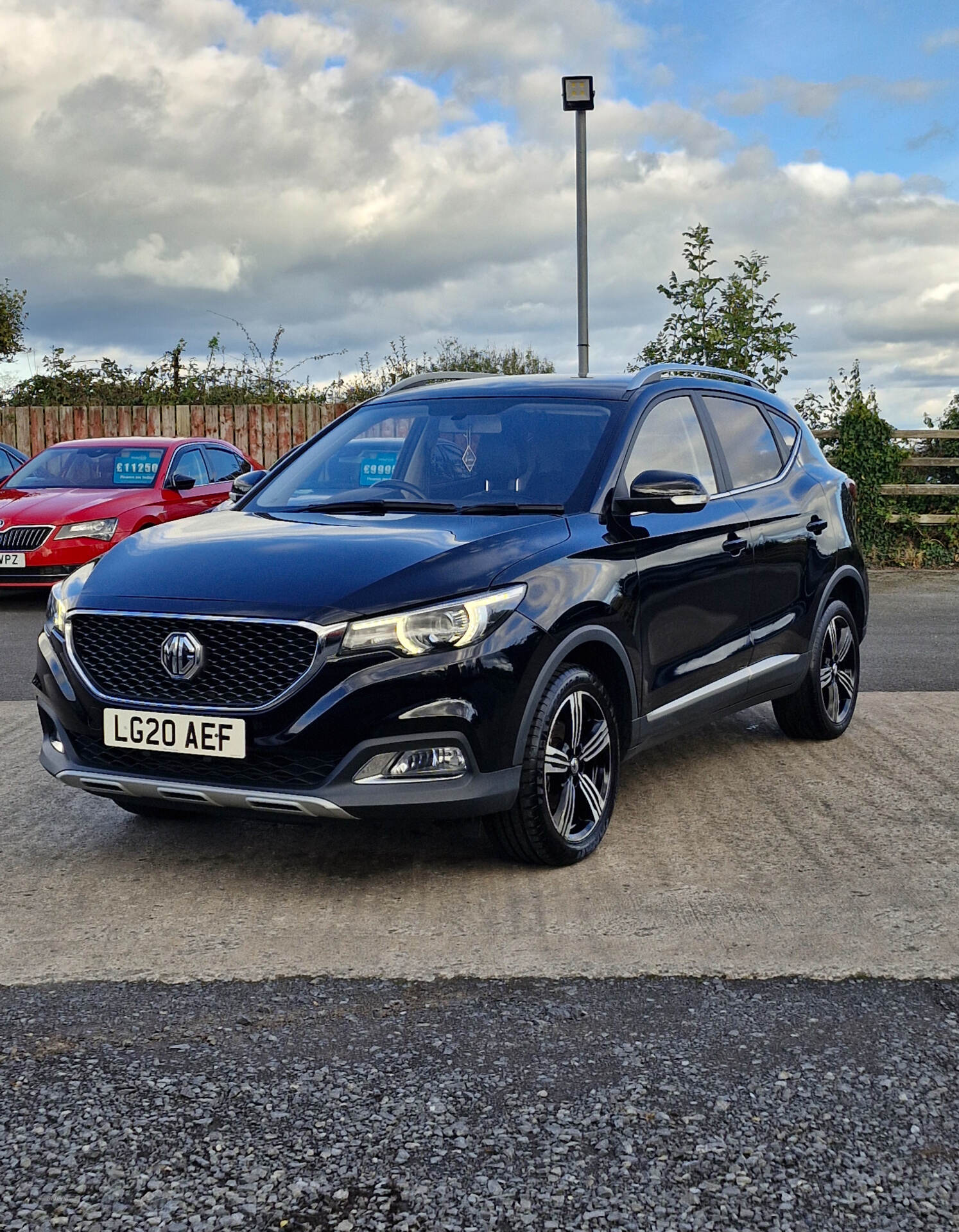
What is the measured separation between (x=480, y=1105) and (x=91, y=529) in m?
11.2

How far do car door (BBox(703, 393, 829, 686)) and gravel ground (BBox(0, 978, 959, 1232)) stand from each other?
2.65m

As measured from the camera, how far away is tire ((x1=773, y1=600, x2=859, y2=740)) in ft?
22.7

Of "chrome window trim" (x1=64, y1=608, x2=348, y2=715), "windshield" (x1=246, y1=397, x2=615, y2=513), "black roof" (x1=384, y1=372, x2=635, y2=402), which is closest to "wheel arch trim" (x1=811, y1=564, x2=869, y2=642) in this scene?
"black roof" (x1=384, y1=372, x2=635, y2=402)

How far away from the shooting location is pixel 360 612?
439cm

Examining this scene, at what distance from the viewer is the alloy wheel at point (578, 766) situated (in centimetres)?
483

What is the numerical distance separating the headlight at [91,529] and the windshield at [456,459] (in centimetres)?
764

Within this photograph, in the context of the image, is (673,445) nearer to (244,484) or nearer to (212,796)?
(244,484)

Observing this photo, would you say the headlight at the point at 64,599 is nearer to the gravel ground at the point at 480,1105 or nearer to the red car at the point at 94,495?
the gravel ground at the point at 480,1105

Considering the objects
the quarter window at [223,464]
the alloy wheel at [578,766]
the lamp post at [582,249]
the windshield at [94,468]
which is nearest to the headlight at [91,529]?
the windshield at [94,468]

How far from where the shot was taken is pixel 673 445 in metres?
5.91

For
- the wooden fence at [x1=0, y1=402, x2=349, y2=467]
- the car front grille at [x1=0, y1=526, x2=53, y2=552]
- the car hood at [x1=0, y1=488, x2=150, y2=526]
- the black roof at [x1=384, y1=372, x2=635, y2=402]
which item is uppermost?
the wooden fence at [x1=0, y1=402, x2=349, y2=467]

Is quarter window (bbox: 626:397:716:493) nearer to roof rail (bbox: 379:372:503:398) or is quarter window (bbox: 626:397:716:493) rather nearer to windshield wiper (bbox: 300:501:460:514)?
windshield wiper (bbox: 300:501:460:514)

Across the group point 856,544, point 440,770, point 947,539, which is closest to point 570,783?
point 440,770

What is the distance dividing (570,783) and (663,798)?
1.19m
